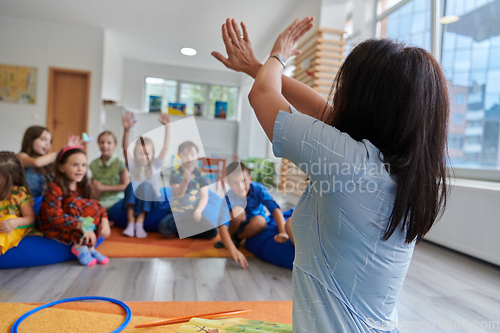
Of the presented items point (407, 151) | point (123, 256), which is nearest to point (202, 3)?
point (123, 256)

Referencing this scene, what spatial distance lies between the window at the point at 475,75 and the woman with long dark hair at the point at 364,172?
97.4 inches

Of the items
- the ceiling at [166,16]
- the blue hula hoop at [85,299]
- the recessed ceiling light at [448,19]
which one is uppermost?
the ceiling at [166,16]

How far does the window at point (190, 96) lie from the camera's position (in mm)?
8492

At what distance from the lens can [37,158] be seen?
242 cm

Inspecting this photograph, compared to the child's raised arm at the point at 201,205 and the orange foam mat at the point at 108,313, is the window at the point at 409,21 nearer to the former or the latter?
the child's raised arm at the point at 201,205

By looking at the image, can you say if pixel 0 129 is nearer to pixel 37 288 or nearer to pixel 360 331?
pixel 37 288

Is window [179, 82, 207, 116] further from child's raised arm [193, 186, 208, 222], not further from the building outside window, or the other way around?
child's raised arm [193, 186, 208, 222]

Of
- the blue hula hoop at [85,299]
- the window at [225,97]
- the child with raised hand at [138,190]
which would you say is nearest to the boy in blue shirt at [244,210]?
the child with raised hand at [138,190]

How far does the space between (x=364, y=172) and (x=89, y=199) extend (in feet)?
6.76

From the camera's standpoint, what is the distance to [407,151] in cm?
52

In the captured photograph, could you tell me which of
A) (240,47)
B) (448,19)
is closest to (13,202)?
(240,47)

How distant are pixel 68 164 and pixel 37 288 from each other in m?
0.78

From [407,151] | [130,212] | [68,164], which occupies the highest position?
[407,151]

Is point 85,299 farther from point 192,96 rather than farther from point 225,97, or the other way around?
point 225,97
